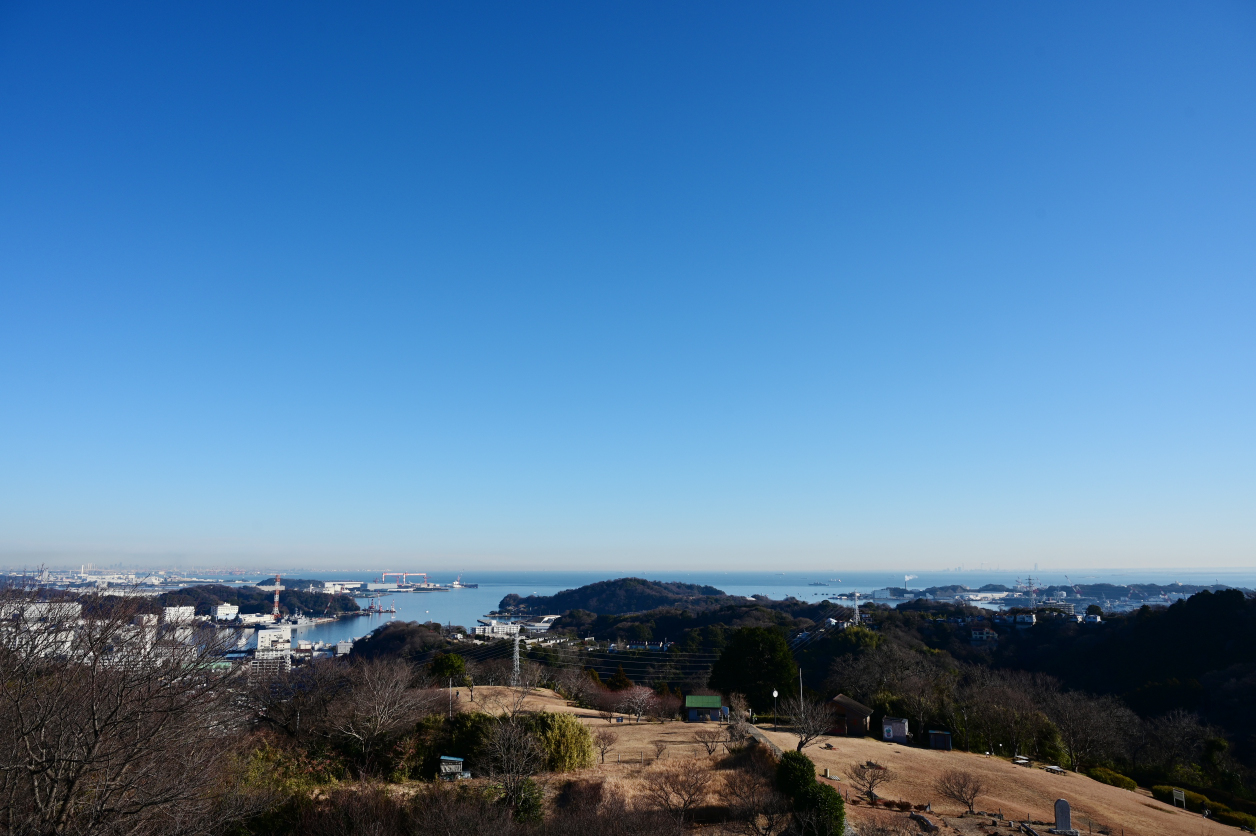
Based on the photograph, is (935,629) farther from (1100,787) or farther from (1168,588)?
(1168,588)

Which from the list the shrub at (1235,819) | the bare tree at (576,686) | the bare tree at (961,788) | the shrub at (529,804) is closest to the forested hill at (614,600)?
the bare tree at (576,686)

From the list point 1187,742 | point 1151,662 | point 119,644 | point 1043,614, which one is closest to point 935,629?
point 1043,614

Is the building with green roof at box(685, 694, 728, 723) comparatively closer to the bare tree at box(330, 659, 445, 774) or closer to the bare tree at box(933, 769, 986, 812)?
the bare tree at box(330, 659, 445, 774)

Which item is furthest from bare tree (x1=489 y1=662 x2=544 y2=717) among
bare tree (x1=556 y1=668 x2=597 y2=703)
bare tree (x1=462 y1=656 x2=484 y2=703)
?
bare tree (x1=462 y1=656 x2=484 y2=703)

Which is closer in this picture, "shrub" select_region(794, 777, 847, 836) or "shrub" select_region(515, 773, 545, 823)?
"shrub" select_region(794, 777, 847, 836)

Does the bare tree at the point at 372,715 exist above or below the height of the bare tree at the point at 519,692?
above

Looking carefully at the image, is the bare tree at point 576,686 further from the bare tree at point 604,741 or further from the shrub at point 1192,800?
the shrub at point 1192,800

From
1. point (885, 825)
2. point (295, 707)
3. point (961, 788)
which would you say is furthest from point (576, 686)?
point (885, 825)
